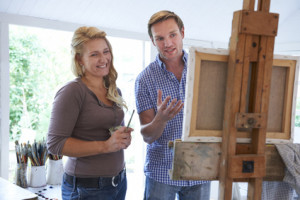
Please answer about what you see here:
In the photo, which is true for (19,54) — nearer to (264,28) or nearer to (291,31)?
(291,31)

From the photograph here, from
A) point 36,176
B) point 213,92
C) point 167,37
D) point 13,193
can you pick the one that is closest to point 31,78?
point 36,176

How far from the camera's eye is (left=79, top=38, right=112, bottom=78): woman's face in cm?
138

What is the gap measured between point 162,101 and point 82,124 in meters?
0.45

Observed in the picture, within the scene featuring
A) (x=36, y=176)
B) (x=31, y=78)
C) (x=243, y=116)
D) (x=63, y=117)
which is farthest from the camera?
(x=31, y=78)

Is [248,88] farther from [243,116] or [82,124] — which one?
[82,124]

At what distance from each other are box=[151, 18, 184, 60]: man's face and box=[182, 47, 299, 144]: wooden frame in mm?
503

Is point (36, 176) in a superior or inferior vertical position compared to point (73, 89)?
inferior

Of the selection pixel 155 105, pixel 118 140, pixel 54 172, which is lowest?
pixel 54 172

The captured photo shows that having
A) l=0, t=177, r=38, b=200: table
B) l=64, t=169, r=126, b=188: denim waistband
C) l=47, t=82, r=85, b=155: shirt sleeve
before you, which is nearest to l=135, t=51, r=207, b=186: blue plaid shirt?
l=64, t=169, r=126, b=188: denim waistband

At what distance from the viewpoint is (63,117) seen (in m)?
1.23

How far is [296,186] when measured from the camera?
43.5 inches

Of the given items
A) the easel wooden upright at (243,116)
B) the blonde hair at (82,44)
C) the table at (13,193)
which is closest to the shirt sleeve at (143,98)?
the blonde hair at (82,44)

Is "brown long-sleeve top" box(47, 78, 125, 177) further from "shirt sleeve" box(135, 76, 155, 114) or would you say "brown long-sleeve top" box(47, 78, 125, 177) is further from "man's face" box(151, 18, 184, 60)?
"man's face" box(151, 18, 184, 60)

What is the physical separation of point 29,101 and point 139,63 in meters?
2.23
